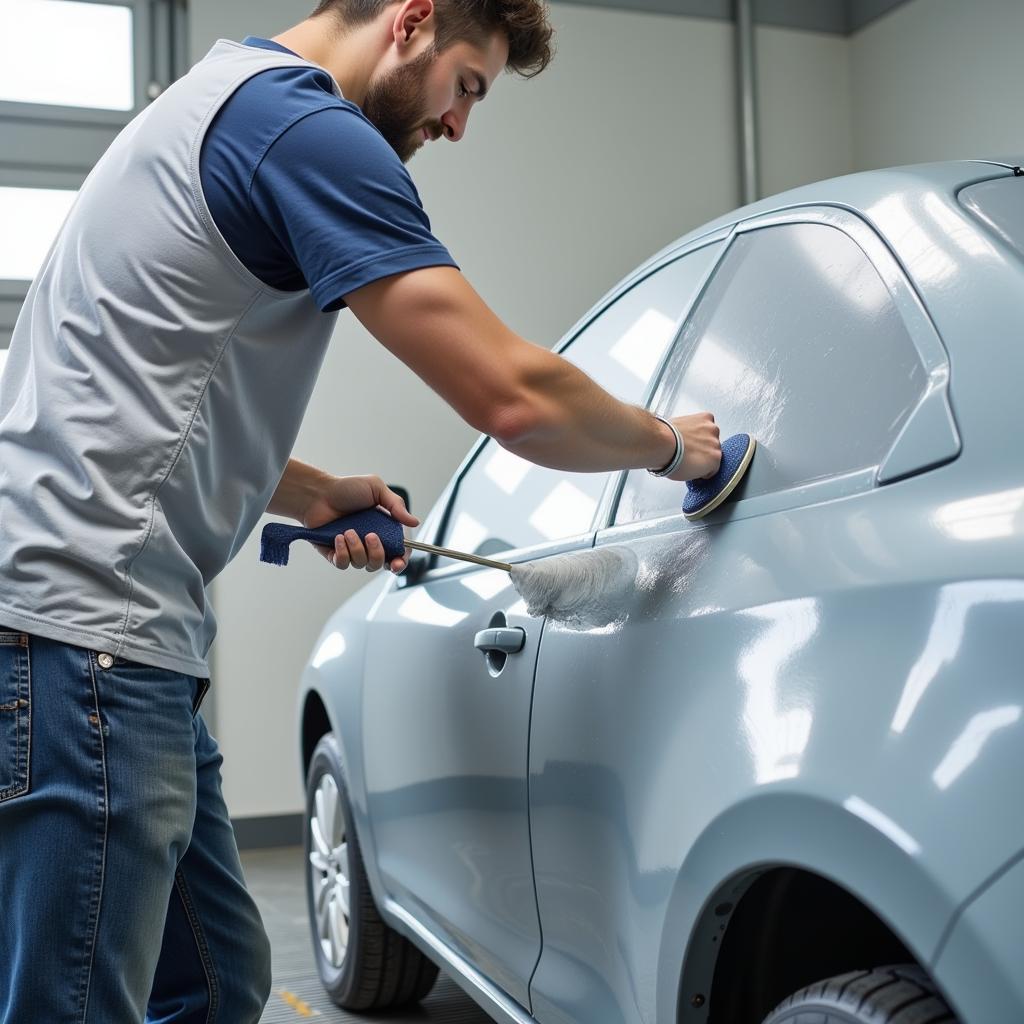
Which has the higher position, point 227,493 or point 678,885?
point 227,493

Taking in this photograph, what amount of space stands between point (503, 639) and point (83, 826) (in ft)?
2.04

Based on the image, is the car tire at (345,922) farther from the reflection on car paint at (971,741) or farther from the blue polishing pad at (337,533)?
the reflection on car paint at (971,741)

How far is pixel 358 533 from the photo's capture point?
1.67 meters

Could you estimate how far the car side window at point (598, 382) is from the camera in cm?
172

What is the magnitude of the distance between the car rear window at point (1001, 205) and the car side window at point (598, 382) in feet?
1.33

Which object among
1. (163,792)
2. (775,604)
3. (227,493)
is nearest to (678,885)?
(775,604)

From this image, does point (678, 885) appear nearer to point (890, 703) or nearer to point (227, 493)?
point (890, 703)

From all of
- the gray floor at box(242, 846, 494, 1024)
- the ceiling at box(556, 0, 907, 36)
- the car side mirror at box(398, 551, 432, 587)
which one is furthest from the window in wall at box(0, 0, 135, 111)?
the car side mirror at box(398, 551, 432, 587)

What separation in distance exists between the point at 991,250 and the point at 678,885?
68 cm

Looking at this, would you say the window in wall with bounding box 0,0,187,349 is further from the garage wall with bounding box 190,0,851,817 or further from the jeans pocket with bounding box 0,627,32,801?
the jeans pocket with bounding box 0,627,32,801

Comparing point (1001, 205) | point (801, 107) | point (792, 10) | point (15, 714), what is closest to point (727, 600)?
point (1001, 205)

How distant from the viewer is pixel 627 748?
1.36 meters

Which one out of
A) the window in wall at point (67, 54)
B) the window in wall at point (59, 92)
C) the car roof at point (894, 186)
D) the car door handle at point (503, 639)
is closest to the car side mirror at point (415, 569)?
the car door handle at point (503, 639)

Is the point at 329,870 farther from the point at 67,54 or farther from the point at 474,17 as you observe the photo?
the point at 67,54
